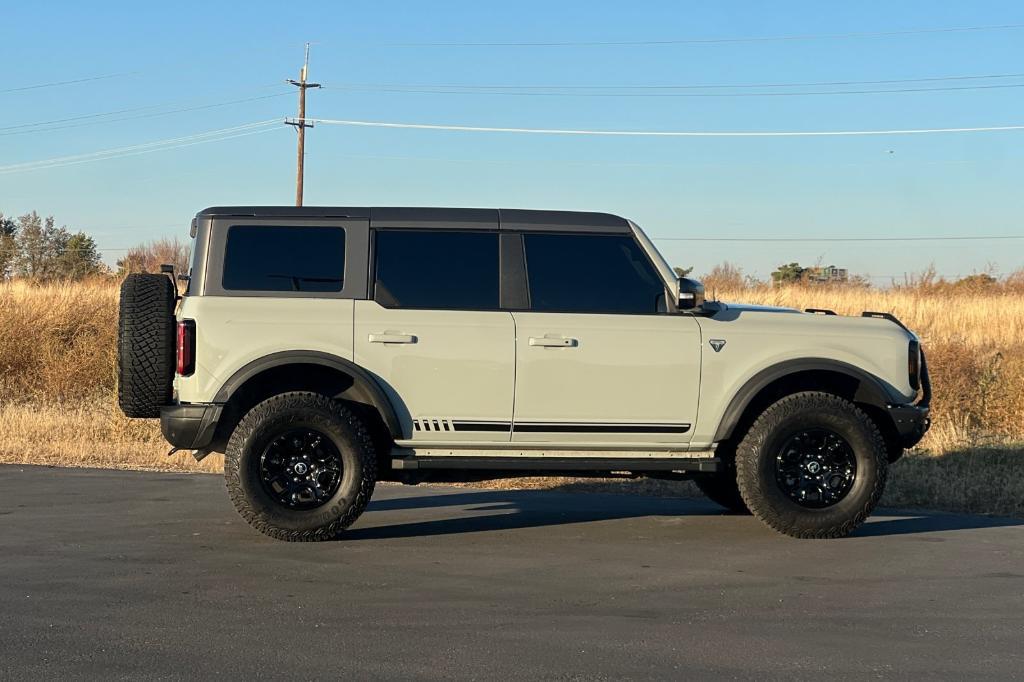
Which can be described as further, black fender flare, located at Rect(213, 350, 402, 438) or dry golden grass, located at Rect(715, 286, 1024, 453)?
dry golden grass, located at Rect(715, 286, 1024, 453)

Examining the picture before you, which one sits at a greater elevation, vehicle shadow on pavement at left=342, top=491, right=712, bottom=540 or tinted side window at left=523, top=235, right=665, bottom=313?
tinted side window at left=523, top=235, right=665, bottom=313

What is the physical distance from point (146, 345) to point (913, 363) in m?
5.31

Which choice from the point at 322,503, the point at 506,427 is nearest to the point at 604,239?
the point at 506,427

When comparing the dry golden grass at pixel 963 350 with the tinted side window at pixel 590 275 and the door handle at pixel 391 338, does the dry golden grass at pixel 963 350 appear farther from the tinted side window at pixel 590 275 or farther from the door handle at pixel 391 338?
the door handle at pixel 391 338

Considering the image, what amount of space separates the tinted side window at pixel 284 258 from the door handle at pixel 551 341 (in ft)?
4.47

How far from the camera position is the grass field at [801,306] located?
39.3 feet

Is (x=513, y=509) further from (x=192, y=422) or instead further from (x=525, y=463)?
(x=192, y=422)

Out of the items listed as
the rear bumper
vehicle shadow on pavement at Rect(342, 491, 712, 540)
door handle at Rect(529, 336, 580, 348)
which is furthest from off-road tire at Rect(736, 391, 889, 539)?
the rear bumper

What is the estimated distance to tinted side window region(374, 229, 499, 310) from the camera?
8711 millimetres

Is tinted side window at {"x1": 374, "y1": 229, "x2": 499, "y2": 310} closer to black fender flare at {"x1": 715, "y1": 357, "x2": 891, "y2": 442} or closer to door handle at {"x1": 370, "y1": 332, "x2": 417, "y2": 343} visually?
door handle at {"x1": 370, "y1": 332, "x2": 417, "y2": 343}

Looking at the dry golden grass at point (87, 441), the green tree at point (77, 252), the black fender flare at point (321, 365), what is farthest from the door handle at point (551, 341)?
the green tree at point (77, 252)

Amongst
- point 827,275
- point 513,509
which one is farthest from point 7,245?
point 513,509

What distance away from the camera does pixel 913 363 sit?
9102 mm

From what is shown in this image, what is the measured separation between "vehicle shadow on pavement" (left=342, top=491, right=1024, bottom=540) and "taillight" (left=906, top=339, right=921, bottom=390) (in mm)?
1090
